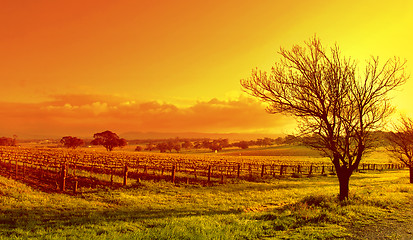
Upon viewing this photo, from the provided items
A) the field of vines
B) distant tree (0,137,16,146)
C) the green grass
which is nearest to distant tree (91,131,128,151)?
the field of vines

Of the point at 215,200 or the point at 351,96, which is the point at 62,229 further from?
the point at 351,96

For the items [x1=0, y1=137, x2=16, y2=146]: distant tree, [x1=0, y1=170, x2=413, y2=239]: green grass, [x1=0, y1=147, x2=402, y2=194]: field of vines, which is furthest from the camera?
[x1=0, y1=137, x2=16, y2=146]: distant tree

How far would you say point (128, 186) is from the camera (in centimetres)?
2316

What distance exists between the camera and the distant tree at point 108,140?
136 meters

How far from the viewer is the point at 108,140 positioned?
13600cm

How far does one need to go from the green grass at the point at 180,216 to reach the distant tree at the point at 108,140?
396 feet

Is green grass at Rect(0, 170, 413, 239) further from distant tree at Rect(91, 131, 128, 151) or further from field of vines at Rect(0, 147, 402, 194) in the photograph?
distant tree at Rect(91, 131, 128, 151)

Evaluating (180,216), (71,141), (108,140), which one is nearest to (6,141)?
(71,141)

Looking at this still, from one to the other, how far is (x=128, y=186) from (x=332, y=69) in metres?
17.2

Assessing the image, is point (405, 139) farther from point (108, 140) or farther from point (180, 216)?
point (108, 140)

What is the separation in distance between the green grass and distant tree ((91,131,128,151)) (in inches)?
4747

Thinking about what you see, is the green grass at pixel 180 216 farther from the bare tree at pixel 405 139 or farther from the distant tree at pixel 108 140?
the distant tree at pixel 108 140

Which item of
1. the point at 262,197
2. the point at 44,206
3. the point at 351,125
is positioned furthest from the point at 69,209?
the point at 351,125

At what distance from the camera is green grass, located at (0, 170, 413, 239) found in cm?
988
